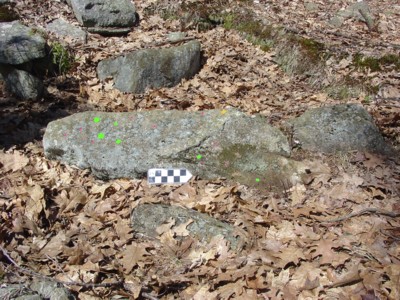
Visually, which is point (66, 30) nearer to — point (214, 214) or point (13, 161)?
point (13, 161)

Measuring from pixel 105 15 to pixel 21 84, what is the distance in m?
3.02

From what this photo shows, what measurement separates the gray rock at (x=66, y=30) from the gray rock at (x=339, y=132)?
204 inches

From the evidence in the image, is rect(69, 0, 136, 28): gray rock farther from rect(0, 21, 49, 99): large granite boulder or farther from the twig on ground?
the twig on ground

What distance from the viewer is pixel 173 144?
5109 mm

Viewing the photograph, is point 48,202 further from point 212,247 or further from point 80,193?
point 212,247

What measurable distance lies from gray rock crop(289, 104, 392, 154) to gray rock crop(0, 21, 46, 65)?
15.4ft

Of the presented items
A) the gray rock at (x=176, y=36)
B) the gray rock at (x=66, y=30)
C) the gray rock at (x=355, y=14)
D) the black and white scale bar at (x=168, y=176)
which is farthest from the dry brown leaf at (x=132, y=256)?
the gray rock at (x=355, y=14)

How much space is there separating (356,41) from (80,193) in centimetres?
684

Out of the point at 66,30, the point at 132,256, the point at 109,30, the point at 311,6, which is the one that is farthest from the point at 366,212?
the point at 311,6

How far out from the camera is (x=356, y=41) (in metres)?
8.41

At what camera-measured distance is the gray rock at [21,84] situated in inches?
261

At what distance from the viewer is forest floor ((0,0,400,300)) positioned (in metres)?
3.58

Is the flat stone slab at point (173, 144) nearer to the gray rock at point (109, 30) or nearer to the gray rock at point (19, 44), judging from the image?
the gray rock at point (19, 44)

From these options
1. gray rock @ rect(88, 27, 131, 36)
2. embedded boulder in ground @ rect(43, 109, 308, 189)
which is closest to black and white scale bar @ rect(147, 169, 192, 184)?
embedded boulder in ground @ rect(43, 109, 308, 189)
